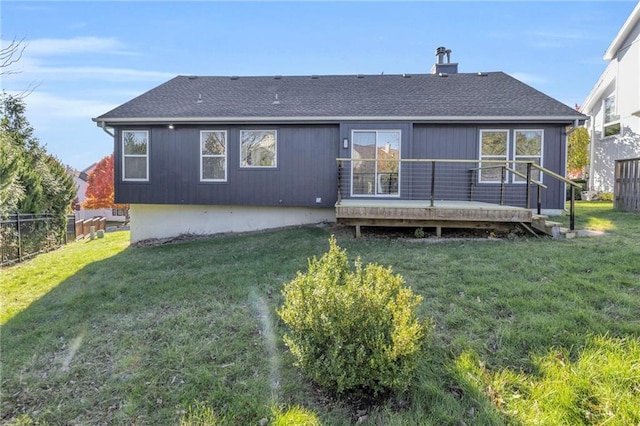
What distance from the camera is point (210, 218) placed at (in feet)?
33.4

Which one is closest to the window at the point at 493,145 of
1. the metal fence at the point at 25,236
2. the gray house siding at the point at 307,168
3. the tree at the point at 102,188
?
the gray house siding at the point at 307,168

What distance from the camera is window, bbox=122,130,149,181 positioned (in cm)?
991

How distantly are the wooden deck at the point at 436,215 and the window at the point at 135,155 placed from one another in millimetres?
6345

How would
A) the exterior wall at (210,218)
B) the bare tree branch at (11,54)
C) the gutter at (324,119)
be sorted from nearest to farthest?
the bare tree branch at (11,54), the gutter at (324,119), the exterior wall at (210,218)

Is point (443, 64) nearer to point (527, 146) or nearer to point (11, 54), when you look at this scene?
point (527, 146)

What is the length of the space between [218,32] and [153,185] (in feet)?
18.5

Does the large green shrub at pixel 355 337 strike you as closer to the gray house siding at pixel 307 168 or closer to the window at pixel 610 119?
the gray house siding at pixel 307 168

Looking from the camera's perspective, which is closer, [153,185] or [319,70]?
[153,185]

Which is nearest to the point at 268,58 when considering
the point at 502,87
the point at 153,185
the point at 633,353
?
the point at 153,185

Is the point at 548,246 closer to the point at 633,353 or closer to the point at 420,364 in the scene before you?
the point at 633,353

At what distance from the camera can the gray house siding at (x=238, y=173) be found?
9.55 metres

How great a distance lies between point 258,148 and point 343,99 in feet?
9.93

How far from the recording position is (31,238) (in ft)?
30.6

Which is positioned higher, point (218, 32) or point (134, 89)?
point (218, 32)
